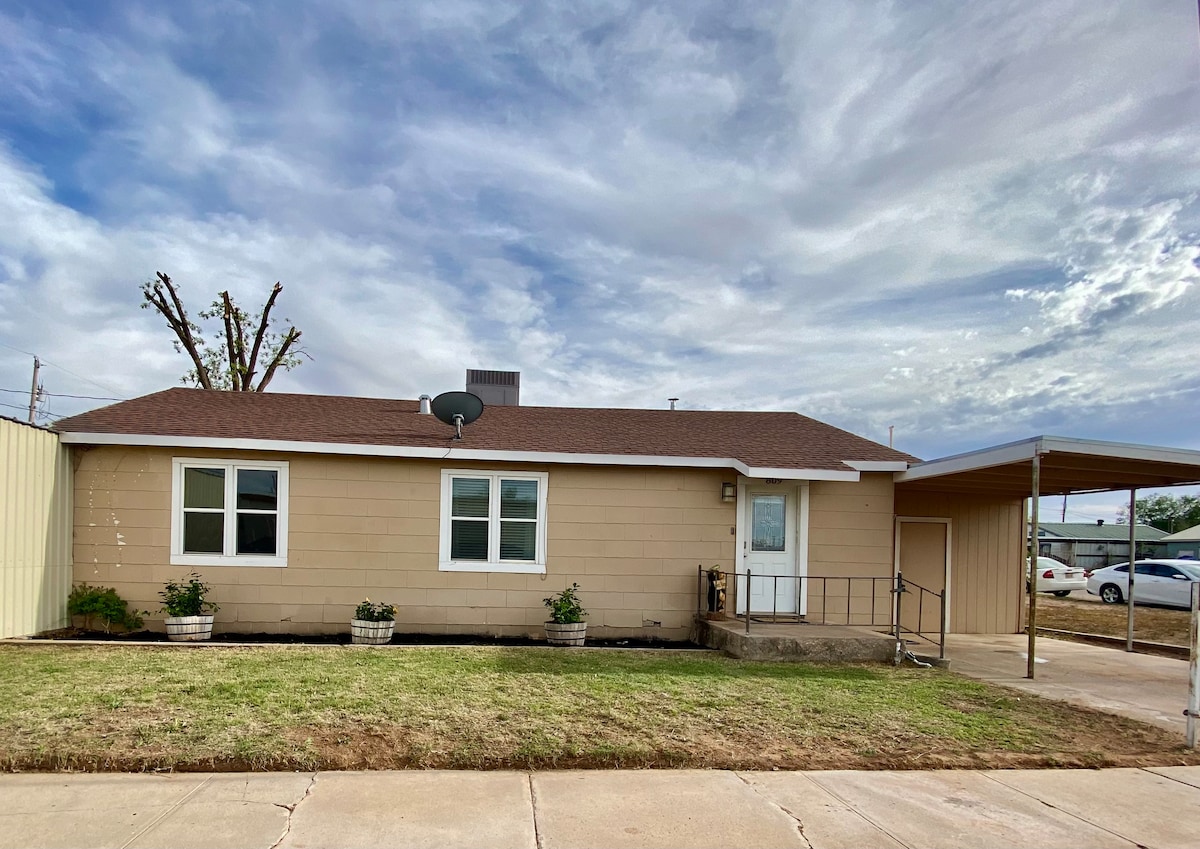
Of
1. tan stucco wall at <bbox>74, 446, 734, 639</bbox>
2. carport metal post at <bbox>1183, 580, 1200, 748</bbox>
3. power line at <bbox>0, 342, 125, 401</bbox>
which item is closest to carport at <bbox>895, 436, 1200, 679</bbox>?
carport metal post at <bbox>1183, 580, 1200, 748</bbox>

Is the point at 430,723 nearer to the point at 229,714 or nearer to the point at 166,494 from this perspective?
the point at 229,714

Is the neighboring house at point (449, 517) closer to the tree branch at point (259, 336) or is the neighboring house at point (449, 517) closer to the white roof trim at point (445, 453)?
the white roof trim at point (445, 453)

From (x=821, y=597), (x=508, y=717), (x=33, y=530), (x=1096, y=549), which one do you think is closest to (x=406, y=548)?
(x=33, y=530)

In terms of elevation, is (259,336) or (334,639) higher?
(259,336)

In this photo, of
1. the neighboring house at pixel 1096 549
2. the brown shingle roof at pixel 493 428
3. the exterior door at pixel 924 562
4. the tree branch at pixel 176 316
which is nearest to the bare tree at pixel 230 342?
the tree branch at pixel 176 316

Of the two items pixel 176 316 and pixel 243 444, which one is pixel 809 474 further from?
pixel 176 316

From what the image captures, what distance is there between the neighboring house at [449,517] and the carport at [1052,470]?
113 centimetres

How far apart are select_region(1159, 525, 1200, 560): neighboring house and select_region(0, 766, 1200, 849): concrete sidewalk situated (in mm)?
32934

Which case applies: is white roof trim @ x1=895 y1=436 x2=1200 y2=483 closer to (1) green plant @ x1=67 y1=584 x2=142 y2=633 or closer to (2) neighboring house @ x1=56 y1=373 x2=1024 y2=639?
(2) neighboring house @ x1=56 y1=373 x2=1024 y2=639

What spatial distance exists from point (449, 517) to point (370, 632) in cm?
181

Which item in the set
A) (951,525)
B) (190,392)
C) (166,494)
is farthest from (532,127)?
(951,525)

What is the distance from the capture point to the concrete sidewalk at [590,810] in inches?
148

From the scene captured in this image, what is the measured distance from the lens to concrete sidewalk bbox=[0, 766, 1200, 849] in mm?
3762

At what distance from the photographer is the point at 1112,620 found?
16.9m
